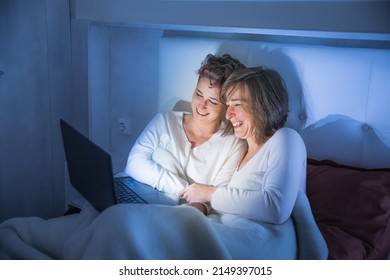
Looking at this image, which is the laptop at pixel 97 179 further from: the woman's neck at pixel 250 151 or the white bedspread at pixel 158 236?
the woman's neck at pixel 250 151

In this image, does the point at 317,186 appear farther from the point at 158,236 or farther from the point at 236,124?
the point at 158,236

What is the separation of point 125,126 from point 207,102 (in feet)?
0.97

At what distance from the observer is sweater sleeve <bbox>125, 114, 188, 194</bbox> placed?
1.24 m

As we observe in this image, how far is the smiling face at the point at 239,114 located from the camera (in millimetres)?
1169

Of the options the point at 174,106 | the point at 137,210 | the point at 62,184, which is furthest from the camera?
the point at 62,184

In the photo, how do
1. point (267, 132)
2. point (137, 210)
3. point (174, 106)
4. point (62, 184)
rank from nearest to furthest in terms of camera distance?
1. point (137, 210)
2. point (267, 132)
3. point (174, 106)
4. point (62, 184)

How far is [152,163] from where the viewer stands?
127cm

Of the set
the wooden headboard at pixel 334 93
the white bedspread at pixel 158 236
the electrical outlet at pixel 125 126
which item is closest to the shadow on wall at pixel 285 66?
the wooden headboard at pixel 334 93

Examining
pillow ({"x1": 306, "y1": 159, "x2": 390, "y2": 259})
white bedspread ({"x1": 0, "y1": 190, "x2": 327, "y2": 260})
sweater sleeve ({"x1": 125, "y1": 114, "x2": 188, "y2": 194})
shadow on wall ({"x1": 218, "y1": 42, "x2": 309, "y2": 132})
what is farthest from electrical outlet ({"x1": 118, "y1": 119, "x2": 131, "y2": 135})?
pillow ({"x1": 306, "y1": 159, "x2": 390, "y2": 259})
